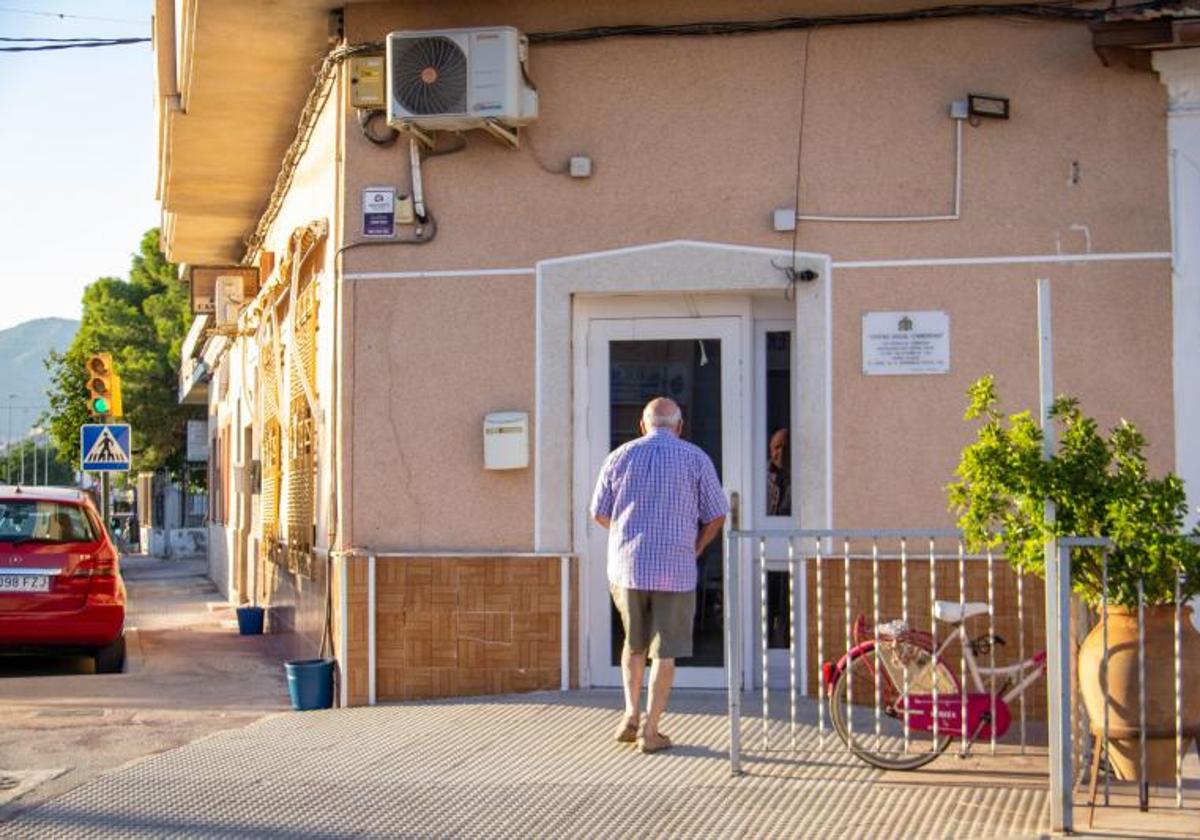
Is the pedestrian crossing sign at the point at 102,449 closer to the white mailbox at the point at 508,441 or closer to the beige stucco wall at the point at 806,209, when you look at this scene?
the beige stucco wall at the point at 806,209

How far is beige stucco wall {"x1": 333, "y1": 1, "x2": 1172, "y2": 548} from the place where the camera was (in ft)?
30.3

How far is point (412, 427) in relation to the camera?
9.87 meters

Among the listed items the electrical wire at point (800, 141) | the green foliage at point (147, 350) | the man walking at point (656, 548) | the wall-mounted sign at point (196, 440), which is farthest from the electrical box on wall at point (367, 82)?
the green foliage at point (147, 350)

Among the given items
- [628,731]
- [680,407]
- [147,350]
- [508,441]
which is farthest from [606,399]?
[147,350]

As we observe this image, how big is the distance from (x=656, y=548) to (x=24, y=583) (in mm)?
6390

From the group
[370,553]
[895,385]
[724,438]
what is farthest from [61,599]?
[895,385]

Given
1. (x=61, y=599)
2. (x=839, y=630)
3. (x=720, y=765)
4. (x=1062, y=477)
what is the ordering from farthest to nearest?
(x=61, y=599)
(x=839, y=630)
(x=720, y=765)
(x=1062, y=477)

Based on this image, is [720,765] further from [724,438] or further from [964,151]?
[964,151]

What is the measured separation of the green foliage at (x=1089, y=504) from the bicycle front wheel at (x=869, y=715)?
3.79 feet

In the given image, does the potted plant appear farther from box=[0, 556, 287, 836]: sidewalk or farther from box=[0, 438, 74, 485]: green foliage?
box=[0, 438, 74, 485]: green foliage

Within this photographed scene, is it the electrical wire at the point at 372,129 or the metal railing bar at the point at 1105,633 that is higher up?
the electrical wire at the point at 372,129

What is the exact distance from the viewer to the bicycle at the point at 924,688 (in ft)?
24.6

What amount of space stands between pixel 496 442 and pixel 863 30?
3.11m

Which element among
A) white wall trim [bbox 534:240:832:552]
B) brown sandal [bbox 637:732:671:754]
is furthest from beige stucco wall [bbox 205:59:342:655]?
brown sandal [bbox 637:732:671:754]
